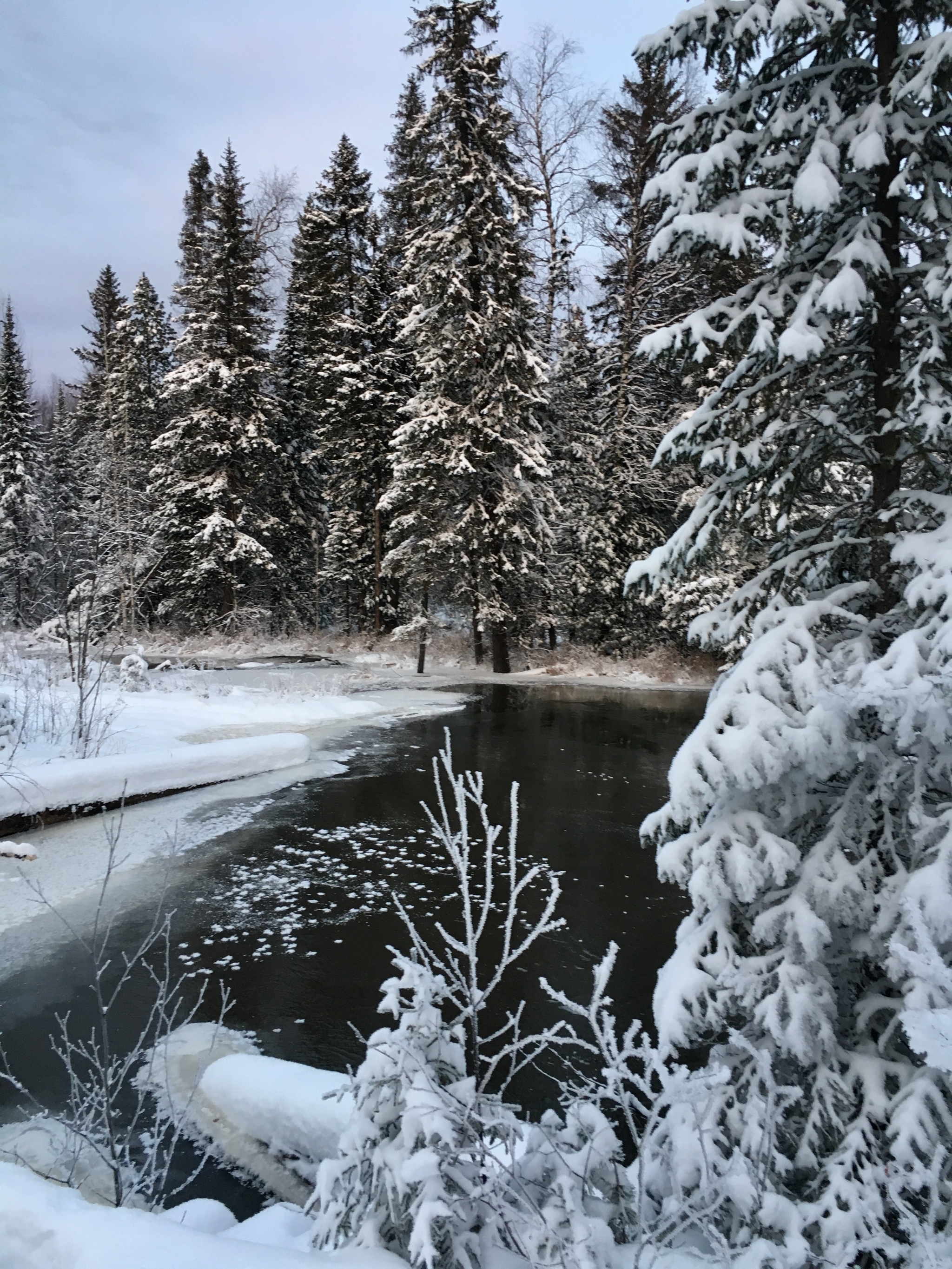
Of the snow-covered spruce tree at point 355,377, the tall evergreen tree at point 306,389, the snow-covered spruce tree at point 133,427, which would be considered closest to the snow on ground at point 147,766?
the snow-covered spruce tree at point 355,377

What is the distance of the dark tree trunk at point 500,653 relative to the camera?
68.5ft

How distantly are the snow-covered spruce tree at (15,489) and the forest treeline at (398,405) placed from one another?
120 millimetres

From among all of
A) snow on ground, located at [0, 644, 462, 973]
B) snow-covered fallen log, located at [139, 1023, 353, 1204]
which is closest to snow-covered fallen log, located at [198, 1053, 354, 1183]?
snow-covered fallen log, located at [139, 1023, 353, 1204]

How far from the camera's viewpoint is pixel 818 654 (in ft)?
10.5

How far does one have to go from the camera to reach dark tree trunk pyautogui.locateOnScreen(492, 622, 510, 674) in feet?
68.5

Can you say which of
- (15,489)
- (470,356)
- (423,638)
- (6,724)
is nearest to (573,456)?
(470,356)

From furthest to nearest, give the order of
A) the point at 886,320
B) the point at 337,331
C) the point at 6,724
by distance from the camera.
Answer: the point at 337,331 < the point at 6,724 < the point at 886,320

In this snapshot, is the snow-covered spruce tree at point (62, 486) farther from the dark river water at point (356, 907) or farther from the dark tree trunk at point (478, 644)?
the dark river water at point (356, 907)

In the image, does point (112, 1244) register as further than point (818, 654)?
No

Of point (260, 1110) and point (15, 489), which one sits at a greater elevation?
point (15, 489)

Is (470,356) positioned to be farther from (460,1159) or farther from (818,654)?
(460,1159)

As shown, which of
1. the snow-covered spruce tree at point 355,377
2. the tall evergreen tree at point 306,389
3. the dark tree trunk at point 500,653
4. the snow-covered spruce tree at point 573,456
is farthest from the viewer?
the tall evergreen tree at point 306,389

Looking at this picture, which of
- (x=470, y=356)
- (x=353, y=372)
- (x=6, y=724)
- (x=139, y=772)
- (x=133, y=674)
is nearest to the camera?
(x=6, y=724)

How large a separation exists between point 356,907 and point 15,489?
30161mm
